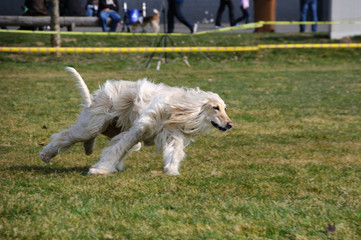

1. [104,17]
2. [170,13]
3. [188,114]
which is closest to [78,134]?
[188,114]

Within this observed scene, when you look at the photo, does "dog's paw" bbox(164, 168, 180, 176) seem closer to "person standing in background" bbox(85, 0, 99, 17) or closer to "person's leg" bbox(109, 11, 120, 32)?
"person's leg" bbox(109, 11, 120, 32)

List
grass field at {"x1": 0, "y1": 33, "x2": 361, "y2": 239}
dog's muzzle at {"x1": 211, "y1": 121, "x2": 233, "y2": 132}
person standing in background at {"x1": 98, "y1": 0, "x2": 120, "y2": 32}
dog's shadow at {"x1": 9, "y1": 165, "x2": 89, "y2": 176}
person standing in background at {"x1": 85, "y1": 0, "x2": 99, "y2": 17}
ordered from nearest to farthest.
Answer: grass field at {"x1": 0, "y1": 33, "x2": 361, "y2": 239}
dog's muzzle at {"x1": 211, "y1": 121, "x2": 233, "y2": 132}
dog's shadow at {"x1": 9, "y1": 165, "x2": 89, "y2": 176}
person standing in background at {"x1": 98, "y1": 0, "x2": 120, "y2": 32}
person standing in background at {"x1": 85, "y1": 0, "x2": 99, "y2": 17}

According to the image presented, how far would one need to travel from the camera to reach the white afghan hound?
5602mm

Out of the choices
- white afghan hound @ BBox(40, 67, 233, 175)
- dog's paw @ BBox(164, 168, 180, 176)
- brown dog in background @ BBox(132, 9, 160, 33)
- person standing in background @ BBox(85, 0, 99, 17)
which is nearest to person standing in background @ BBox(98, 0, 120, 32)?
brown dog in background @ BBox(132, 9, 160, 33)

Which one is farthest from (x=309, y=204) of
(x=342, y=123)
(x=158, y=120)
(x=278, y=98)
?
(x=278, y=98)

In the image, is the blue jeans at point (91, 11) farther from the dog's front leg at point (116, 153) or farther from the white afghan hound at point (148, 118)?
the dog's front leg at point (116, 153)

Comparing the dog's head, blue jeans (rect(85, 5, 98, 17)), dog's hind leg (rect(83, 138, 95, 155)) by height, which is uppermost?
blue jeans (rect(85, 5, 98, 17))

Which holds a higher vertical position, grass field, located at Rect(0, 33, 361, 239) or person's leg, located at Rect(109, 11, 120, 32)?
person's leg, located at Rect(109, 11, 120, 32)

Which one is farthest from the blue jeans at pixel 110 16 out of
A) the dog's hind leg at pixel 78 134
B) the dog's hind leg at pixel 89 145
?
the dog's hind leg at pixel 78 134

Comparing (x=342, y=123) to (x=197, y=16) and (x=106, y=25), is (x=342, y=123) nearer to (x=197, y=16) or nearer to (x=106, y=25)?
(x=106, y=25)

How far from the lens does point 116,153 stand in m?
5.62

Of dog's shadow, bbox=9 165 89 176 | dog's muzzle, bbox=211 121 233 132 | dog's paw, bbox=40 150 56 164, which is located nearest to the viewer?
dog's muzzle, bbox=211 121 233 132

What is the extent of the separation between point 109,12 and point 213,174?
13756 millimetres

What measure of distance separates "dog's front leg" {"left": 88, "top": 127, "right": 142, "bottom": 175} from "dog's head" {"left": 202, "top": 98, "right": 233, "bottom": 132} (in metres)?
→ 0.69
